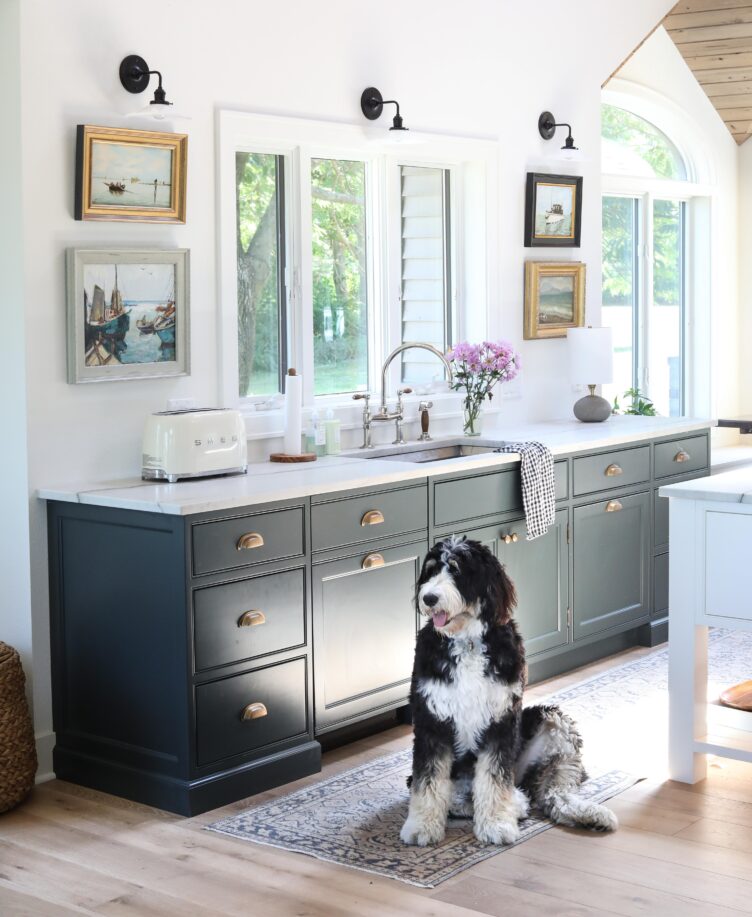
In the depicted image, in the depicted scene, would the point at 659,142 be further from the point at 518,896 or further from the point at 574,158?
the point at 518,896

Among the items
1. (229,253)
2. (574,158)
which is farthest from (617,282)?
(229,253)

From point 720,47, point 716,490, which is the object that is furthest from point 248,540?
point 720,47

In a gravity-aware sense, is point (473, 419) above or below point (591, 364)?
below

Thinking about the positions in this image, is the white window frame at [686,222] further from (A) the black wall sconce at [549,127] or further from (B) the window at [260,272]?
(B) the window at [260,272]

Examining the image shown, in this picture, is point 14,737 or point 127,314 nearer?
point 14,737

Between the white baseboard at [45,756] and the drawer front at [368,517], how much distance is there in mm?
964

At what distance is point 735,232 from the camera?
7758 millimetres

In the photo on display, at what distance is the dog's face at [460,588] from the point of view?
3.20 meters

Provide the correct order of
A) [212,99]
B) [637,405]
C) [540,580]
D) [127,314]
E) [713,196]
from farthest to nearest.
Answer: [713,196], [637,405], [540,580], [212,99], [127,314]

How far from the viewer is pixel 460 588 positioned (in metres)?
3.21

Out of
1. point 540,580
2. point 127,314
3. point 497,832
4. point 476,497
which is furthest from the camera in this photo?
point 540,580

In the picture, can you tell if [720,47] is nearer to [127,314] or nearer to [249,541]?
[127,314]

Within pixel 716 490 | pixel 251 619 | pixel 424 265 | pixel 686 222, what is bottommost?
pixel 251 619

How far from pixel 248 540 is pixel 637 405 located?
3.43 metres
